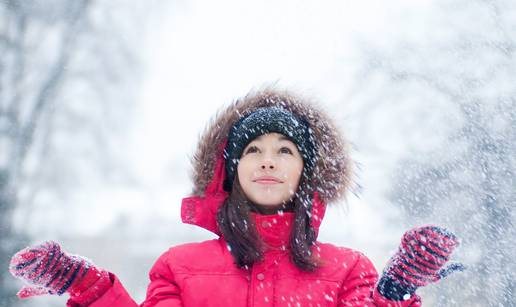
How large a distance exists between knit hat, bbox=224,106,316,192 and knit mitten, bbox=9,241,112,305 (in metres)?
0.66

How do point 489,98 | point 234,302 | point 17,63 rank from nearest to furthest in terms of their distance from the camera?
point 234,302, point 17,63, point 489,98

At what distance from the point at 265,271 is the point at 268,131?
0.55m

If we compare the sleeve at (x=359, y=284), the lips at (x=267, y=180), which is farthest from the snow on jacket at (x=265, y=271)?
the lips at (x=267, y=180)

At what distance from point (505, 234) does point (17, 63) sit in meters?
5.03

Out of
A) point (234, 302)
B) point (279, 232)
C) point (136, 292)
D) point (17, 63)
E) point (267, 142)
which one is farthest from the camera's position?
point (136, 292)

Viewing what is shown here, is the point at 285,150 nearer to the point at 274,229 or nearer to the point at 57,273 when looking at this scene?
the point at 274,229

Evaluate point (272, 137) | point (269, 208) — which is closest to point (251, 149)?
point (272, 137)

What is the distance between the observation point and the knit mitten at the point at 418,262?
119cm

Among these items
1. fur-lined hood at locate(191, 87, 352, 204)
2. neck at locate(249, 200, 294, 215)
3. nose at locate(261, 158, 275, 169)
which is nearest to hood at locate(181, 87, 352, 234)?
fur-lined hood at locate(191, 87, 352, 204)

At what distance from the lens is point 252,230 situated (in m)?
1.68

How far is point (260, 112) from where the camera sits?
1.96 metres

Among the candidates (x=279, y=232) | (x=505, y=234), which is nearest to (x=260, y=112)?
(x=279, y=232)

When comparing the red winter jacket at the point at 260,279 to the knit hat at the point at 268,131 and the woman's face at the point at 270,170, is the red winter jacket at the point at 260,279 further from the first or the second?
the knit hat at the point at 268,131

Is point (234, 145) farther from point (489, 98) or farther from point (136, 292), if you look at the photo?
point (136, 292)
